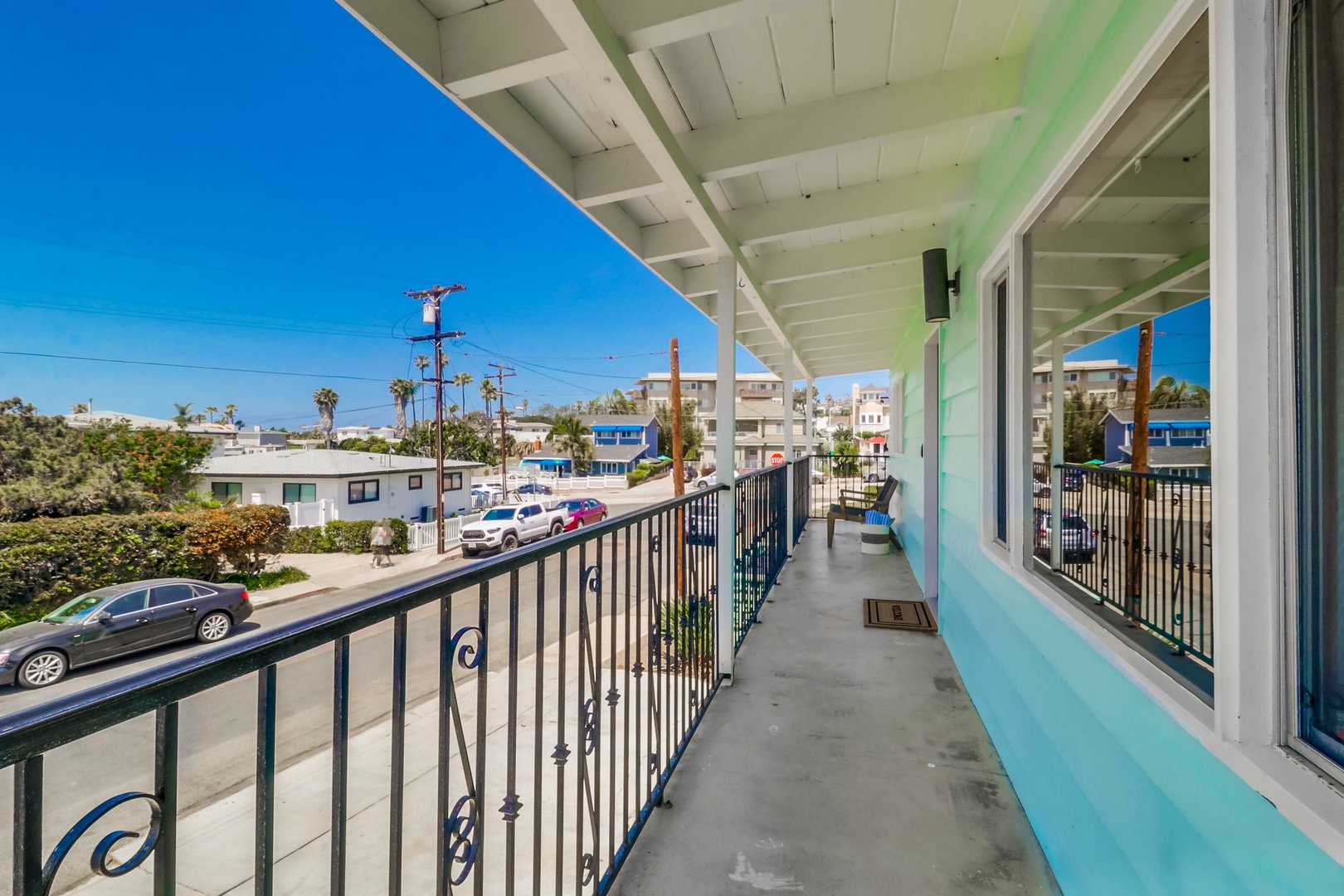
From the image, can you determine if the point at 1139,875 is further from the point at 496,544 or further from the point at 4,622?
the point at 496,544

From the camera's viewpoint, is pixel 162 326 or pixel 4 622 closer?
pixel 4 622

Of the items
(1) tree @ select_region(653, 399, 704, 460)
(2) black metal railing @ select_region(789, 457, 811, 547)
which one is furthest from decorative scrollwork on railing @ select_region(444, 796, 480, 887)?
(1) tree @ select_region(653, 399, 704, 460)

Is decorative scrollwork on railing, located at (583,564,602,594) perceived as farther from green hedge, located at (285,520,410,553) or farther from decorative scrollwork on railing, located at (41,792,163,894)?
green hedge, located at (285,520,410,553)

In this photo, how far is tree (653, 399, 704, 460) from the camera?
3719cm

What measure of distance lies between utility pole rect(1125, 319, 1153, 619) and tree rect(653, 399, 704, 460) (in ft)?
107

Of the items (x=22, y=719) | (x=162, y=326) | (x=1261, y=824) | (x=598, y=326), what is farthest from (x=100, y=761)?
(x=598, y=326)

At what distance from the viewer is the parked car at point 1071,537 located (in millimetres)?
1946

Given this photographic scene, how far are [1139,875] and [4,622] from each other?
353 centimetres

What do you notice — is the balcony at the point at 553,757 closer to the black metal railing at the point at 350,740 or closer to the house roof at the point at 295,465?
the black metal railing at the point at 350,740

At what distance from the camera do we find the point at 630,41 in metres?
1.50

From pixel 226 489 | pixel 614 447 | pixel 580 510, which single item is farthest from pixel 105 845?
pixel 614 447

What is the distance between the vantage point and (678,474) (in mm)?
8688

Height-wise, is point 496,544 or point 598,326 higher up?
point 598,326

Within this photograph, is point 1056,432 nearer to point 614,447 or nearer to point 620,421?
point 614,447
